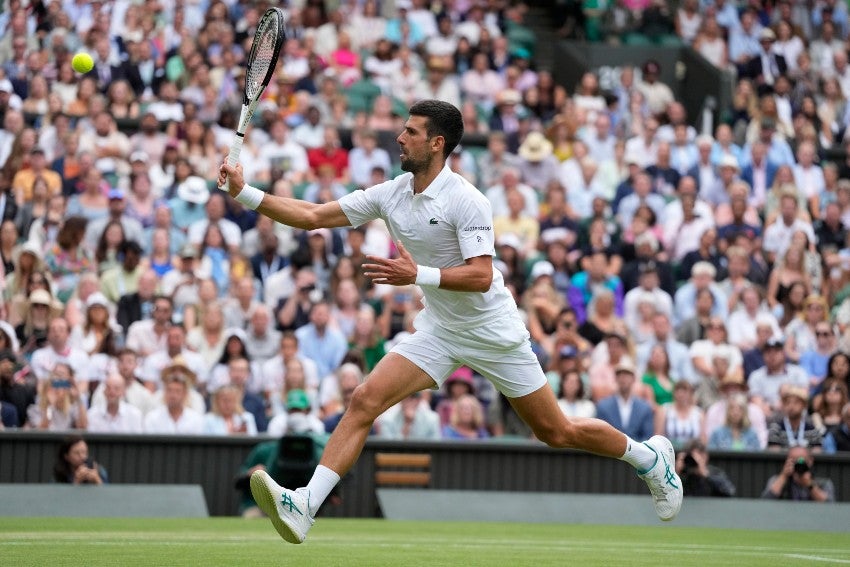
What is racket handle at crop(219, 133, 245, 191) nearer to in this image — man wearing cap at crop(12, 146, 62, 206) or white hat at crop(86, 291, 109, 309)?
white hat at crop(86, 291, 109, 309)

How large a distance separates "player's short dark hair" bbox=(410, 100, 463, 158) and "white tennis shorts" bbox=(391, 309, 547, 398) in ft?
3.25

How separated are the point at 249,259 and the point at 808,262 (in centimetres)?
678

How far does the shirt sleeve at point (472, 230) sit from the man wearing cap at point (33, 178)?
9.79 m

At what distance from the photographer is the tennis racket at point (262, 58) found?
29.1ft

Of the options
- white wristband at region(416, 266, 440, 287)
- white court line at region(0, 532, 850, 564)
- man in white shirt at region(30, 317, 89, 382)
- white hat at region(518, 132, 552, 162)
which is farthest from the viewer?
white hat at region(518, 132, 552, 162)

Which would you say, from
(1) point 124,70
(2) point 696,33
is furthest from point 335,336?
(2) point 696,33

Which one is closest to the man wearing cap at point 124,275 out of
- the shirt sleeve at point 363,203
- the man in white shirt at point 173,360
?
the man in white shirt at point 173,360

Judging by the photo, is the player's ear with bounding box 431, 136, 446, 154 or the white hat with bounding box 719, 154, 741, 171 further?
the white hat with bounding box 719, 154, 741, 171

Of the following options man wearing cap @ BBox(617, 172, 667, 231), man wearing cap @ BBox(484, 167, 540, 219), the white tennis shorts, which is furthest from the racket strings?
man wearing cap @ BBox(617, 172, 667, 231)

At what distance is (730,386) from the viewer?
52.5 feet

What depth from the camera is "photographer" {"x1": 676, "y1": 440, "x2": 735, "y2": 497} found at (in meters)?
14.1

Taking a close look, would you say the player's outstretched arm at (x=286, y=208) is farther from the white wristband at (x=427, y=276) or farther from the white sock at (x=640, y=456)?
the white sock at (x=640, y=456)

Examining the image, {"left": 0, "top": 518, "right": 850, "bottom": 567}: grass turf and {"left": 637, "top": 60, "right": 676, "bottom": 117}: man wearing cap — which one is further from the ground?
{"left": 637, "top": 60, "right": 676, "bottom": 117}: man wearing cap

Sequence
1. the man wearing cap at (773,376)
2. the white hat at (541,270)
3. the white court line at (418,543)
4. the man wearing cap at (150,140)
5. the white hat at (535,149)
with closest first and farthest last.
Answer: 1. the white court line at (418,543)
2. the man wearing cap at (773,376)
3. the white hat at (541,270)
4. the man wearing cap at (150,140)
5. the white hat at (535,149)
